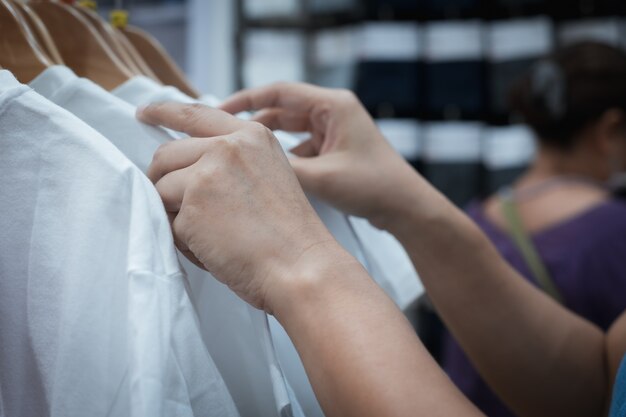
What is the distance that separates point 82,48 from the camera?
2.58 ft

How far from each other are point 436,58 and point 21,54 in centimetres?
206

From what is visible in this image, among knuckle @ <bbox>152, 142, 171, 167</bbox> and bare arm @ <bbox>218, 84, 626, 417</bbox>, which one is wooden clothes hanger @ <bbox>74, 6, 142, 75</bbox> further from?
knuckle @ <bbox>152, 142, 171, 167</bbox>

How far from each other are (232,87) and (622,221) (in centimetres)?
130

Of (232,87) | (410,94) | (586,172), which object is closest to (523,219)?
(586,172)

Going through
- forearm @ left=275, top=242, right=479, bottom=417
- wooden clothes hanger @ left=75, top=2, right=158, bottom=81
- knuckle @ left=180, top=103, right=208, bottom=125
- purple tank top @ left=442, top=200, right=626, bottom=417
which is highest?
wooden clothes hanger @ left=75, top=2, right=158, bottom=81

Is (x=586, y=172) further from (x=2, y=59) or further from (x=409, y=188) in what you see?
(x=2, y=59)

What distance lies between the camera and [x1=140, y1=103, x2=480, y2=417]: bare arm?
537mm

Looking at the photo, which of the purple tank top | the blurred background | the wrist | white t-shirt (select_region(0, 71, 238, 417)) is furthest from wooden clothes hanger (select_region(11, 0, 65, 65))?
the blurred background

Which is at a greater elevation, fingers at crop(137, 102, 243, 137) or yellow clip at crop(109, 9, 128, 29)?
yellow clip at crop(109, 9, 128, 29)

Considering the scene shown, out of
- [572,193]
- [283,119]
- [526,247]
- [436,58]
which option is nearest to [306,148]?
[283,119]

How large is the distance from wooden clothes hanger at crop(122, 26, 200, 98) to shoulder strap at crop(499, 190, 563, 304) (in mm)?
1096

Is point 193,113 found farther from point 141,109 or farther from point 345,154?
point 345,154

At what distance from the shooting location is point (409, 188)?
0.88 m

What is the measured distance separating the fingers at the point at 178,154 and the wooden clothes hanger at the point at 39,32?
18 cm
